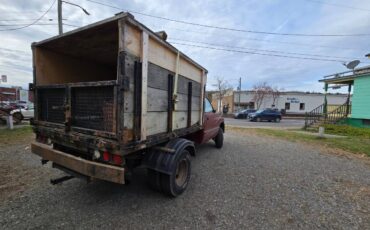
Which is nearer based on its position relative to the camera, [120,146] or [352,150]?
[120,146]

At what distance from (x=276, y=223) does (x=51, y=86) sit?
12.9 feet

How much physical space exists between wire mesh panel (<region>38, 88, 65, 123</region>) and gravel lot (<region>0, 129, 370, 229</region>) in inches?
50.2

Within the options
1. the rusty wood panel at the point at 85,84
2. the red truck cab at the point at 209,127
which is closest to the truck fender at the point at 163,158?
the rusty wood panel at the point at 85,84

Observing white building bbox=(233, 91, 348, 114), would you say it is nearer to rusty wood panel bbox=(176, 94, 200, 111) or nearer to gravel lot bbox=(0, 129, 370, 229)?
gravel lot bbox=(0, 129, 370, 229)

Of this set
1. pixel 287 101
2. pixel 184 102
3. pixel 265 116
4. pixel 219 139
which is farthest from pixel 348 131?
pixel 287 101

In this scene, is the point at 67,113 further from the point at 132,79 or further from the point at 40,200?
the point at 40,200

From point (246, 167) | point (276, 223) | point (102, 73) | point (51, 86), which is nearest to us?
point (276, 223)

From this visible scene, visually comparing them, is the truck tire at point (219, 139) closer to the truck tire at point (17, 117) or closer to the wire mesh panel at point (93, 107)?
the wire mesh panel at point (93, 107)

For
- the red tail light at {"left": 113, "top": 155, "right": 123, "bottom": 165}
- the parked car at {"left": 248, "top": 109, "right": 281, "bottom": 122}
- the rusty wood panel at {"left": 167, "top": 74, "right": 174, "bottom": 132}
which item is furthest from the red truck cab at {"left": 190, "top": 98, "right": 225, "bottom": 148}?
the parked car at {"left": 248, "top": 109, "right": 281, "bottom": 122}

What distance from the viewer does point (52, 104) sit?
123 inches

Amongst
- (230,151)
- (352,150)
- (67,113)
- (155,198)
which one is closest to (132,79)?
(67,113)

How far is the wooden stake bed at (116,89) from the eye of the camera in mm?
2184

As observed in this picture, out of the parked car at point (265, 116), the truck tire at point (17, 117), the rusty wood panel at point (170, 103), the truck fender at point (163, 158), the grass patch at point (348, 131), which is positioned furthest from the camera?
the parked car at point (265, 116)

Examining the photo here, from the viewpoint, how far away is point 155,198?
309 cm
